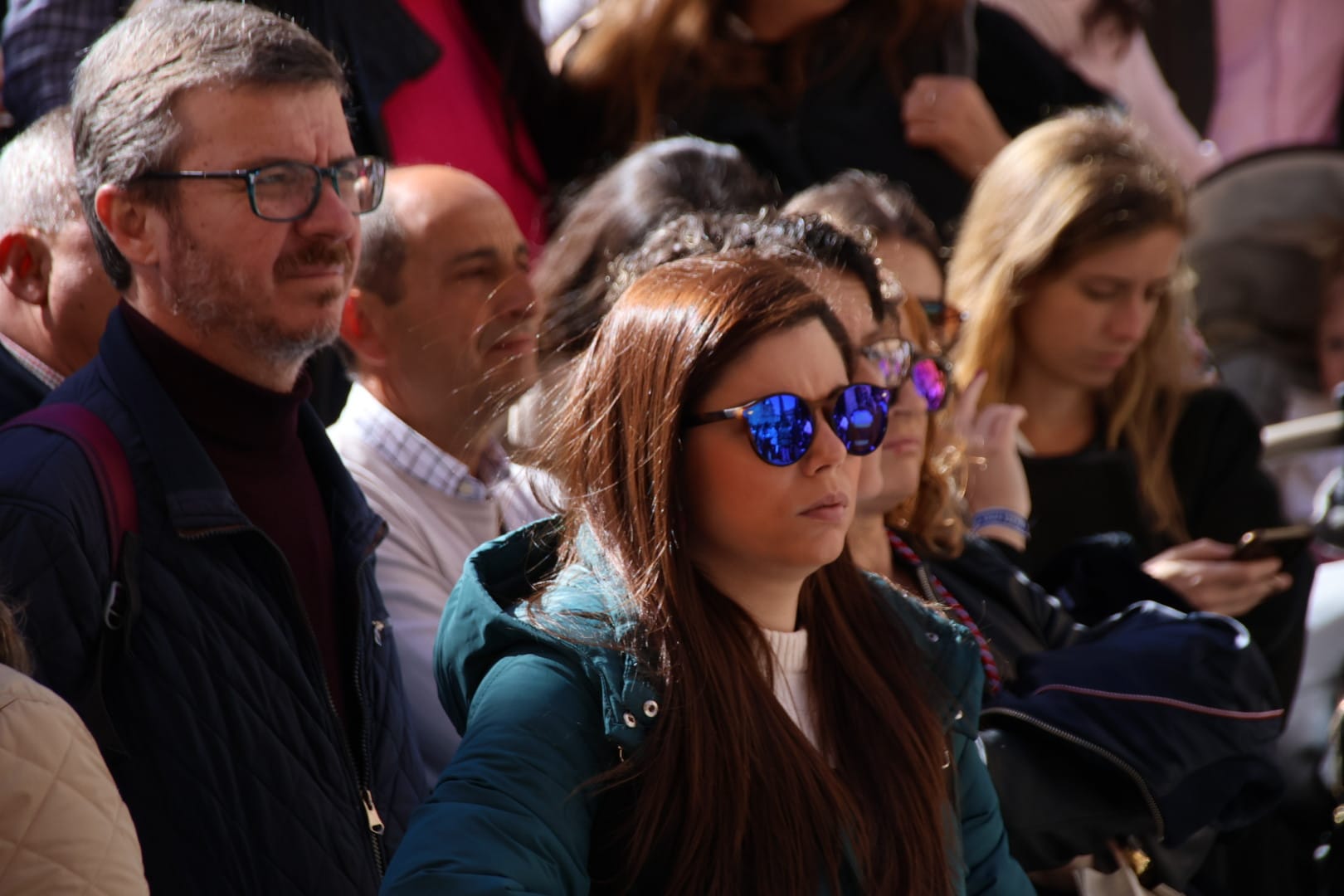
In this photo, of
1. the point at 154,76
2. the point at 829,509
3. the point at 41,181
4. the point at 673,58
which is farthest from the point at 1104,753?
the point at 673,58

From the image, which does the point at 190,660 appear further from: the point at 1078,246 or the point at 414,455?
the point at 1078,246

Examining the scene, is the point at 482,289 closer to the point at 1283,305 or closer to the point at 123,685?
the point at 123,685

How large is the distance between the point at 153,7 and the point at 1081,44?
3510 mm

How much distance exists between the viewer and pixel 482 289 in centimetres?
296

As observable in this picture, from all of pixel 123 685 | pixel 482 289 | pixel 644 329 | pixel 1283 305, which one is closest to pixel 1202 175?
pixel 1283 305

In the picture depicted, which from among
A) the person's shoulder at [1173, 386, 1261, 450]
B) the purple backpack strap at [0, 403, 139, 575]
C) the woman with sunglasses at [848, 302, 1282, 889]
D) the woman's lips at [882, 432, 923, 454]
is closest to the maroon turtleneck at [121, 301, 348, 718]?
the purple backpack strap at [0, 403, 139, 575]

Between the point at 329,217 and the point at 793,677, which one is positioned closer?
the point at 793,677

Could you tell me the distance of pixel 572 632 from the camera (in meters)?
1.87

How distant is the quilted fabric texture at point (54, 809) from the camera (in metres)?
1.60

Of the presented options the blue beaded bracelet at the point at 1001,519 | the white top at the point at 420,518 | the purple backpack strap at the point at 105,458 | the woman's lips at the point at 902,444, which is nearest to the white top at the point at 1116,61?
the blue beaded bracelet at the point at 1001,519

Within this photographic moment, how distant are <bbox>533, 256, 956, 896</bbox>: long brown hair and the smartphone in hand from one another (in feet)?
4.71

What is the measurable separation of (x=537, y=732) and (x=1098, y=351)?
235cm

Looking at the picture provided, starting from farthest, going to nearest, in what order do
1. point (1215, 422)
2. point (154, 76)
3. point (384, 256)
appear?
point (1215, 422)
point (384, 256)
point (154, 76)

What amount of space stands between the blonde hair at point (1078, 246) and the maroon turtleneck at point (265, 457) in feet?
6.22
